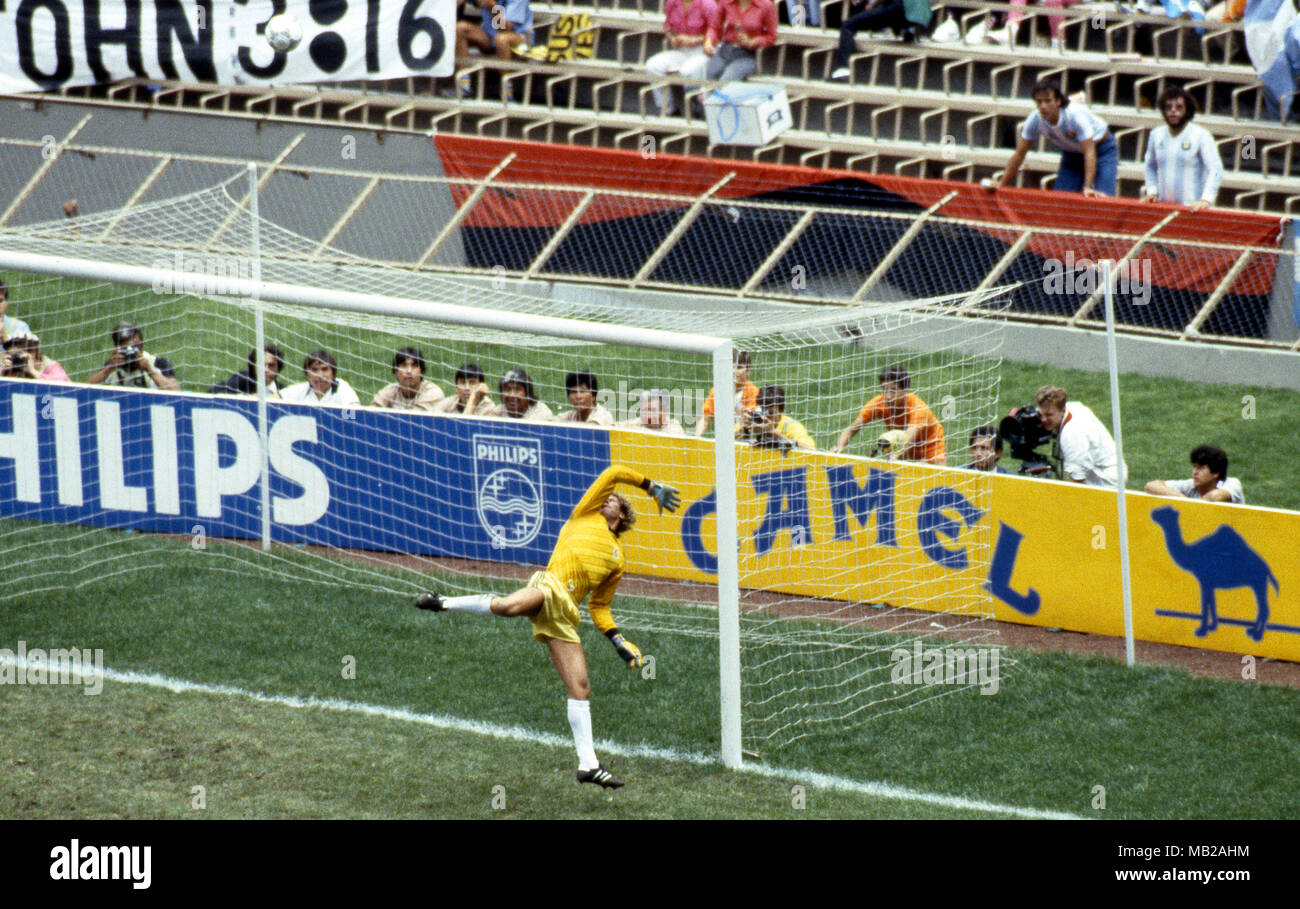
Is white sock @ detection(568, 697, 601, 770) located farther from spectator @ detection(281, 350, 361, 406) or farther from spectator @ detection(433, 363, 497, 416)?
spectator @ detection(281, 350, 361, 406)

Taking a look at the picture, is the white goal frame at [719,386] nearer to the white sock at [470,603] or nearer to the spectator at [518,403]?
the white sock at [470,603]

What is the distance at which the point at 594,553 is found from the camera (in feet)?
28.2

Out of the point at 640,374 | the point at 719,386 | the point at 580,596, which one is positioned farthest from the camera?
the point at 640,374

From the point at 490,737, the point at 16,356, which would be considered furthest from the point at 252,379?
the point at 490,737

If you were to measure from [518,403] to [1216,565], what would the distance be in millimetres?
4695

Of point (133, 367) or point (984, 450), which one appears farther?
point (133, 367)

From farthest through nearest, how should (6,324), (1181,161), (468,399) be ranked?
(1181,161), (6,324), (468,399)

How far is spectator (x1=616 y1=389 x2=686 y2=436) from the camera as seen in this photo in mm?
11328

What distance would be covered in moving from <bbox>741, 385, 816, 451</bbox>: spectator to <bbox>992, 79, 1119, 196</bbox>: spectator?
4.82 meters

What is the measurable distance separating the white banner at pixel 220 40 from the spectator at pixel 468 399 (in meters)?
6.10

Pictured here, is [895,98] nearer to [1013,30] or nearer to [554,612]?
[1013,30]

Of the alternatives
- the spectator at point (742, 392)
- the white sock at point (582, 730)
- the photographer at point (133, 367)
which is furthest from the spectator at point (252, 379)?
the white sock at point (582, 730)

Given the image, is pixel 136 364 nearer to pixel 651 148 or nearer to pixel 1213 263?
pixel 651 148

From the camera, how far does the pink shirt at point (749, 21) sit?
58.3 ft
